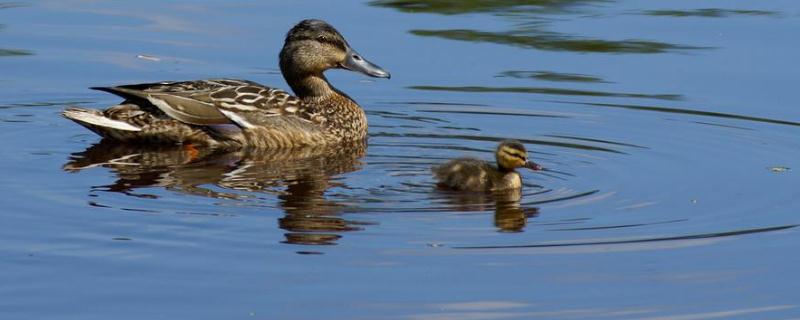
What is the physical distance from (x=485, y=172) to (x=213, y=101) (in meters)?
2.98

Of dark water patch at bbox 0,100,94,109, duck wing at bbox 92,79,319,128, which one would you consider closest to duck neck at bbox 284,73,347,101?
duck wing at bbox 92,79,319,128

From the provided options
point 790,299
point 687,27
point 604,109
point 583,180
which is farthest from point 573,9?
point 790,299

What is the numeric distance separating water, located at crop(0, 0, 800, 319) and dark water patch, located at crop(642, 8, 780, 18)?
0.04 meters

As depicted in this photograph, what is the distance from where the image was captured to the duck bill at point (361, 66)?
47.3ft

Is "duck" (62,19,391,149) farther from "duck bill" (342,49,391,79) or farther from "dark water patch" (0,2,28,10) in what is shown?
"dark water patch" (0,2,28,10)

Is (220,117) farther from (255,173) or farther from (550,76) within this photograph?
(550,76)

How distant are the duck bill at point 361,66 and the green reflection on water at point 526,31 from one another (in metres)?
1.84

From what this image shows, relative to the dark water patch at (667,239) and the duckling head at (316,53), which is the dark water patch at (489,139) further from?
the dark water patch at (667,239)

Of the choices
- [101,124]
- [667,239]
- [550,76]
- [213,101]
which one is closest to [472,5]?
[550,76]

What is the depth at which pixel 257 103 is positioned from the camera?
13781 mm

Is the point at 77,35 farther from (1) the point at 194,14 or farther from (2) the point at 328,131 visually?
(2) the point at 328,131

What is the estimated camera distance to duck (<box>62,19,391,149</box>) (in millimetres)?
13516

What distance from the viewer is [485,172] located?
11414mm

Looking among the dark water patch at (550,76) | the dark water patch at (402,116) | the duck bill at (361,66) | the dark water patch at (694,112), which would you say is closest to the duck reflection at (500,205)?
the dark water patch at (402,116)
